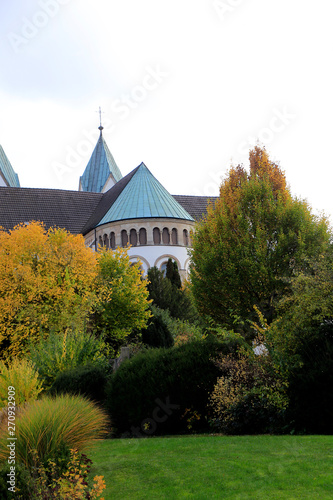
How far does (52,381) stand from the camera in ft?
45.6

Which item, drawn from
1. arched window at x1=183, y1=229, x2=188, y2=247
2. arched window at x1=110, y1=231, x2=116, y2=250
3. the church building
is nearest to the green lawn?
the church building

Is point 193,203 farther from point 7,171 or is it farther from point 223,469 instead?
point 223,469

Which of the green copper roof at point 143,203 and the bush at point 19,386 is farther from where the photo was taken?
the green copper roof at point 143,203

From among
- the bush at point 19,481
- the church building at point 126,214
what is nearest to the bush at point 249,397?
the bush at point 19,481

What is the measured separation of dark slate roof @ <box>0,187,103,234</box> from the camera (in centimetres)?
5416

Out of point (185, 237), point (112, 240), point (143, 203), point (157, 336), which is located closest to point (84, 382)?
point (157, 336)

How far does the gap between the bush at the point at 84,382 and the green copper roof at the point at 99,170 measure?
58.8m

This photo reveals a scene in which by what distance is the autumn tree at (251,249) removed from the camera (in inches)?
755

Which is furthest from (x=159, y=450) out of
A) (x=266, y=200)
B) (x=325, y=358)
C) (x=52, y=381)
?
(x=266, y=200)

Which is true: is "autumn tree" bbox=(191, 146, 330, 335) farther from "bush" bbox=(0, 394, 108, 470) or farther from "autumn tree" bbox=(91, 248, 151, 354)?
"bush" bbox=(0, 394, 108, 470)

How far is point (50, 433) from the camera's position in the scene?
6.48 meters

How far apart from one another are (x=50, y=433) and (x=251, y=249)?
14.1 m

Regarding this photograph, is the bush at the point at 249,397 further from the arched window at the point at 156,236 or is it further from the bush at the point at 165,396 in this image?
the arched window at the point at 156,236

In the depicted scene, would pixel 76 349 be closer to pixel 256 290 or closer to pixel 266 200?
pixel 256 290
